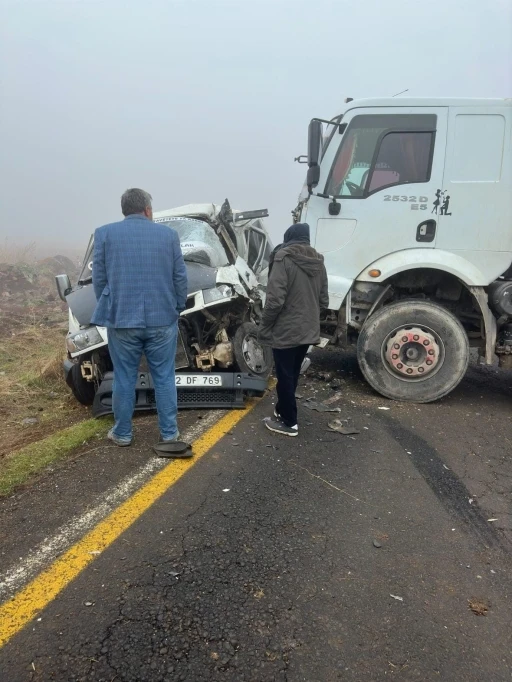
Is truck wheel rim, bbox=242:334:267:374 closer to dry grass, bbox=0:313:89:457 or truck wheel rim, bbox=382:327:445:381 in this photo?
truck wheel rim, bbox=382:327:445:381

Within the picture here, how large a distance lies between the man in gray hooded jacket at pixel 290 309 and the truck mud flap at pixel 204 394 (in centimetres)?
56

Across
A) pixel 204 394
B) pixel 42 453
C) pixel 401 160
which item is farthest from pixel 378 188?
pixel 42 453

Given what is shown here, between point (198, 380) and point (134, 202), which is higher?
point (134, 202)

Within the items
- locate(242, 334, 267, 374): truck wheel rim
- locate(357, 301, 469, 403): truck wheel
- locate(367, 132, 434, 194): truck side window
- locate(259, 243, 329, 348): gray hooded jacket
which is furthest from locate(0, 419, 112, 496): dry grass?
locate(367, 132, 434, 194): truck side window

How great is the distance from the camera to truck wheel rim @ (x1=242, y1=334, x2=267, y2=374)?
189 inches

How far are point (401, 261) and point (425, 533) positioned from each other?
281cm

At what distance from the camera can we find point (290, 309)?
3.75 m

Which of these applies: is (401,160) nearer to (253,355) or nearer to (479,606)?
(253,355)

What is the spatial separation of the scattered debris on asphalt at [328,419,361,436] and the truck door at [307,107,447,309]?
1.27 m

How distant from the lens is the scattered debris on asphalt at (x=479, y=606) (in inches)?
79.8

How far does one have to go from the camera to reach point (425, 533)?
2.59 metres

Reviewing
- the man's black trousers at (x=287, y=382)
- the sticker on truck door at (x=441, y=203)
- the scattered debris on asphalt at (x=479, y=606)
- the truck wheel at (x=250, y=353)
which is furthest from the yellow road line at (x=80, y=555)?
the sticker on truck door at (x=441, y=203)

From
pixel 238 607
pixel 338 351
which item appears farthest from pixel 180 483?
pixel 338 351

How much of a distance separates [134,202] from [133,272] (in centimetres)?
50
